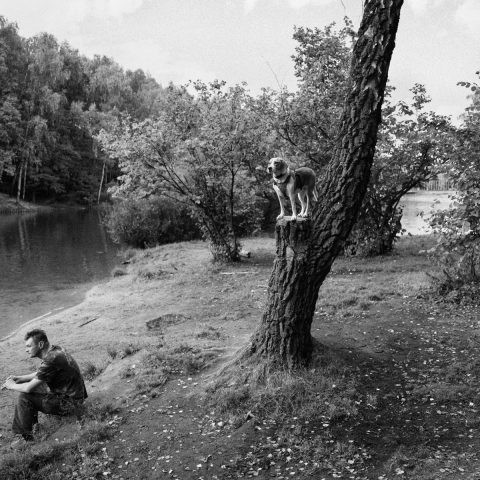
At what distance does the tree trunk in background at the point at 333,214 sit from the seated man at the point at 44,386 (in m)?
2.69

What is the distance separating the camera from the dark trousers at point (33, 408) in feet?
23.7

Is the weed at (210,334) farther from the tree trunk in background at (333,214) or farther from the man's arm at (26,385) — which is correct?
the man's arm at (26,385)

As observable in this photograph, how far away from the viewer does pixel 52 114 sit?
206 feet

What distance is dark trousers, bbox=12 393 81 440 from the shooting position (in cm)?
723

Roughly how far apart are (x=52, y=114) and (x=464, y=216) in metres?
60.9

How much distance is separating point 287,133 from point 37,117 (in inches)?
1865

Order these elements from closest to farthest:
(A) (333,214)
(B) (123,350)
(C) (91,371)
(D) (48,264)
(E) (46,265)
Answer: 1. (A) (333,214)
2. (C) (91,371)
3. (B) (123,350)
4. (E) (46,265)
5. (D) (48,264)

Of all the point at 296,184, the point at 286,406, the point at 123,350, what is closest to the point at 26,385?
the point at 123,350

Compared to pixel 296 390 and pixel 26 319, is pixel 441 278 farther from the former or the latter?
pixel 26 319

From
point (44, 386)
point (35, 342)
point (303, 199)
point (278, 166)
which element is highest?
point (278, 166)

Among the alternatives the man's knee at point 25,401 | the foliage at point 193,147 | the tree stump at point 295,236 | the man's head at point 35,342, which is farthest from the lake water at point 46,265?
the tree stump at point 295,236

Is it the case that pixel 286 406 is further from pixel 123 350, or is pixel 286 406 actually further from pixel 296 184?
pixel 296 184

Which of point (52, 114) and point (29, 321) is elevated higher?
point (52, 114)

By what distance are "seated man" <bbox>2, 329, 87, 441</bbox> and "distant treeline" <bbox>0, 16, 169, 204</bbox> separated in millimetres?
44985
